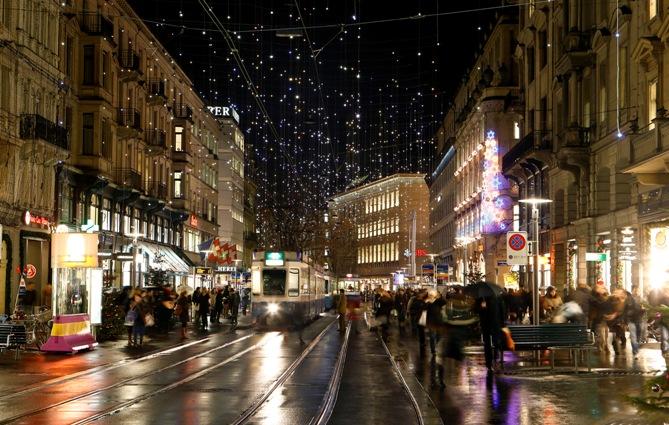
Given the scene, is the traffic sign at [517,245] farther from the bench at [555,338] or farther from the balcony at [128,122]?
the balcony at [128,122]

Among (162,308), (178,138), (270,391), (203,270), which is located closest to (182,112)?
(178,138)

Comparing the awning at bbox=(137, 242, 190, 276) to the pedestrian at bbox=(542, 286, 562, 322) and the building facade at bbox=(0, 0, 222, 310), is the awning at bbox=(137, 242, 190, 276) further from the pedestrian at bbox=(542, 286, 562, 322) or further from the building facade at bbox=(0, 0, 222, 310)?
the pedestrian at bbox=(542, 286, 562, 322)

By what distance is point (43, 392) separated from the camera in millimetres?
17484

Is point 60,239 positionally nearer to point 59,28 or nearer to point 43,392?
point 43,392

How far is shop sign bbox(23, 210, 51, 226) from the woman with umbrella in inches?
964

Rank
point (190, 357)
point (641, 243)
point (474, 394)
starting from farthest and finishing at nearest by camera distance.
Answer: point (641, 243) < point (190, 357) < point (474, 394)

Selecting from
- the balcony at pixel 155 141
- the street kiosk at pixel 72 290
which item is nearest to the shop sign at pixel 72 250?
the street kiosk at pixel 72 290

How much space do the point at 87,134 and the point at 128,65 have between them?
7.29 metres

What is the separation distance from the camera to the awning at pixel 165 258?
60622mm

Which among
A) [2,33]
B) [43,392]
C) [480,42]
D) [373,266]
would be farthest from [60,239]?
[373,266]

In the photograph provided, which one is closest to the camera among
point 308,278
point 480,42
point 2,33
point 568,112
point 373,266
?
point 2,33

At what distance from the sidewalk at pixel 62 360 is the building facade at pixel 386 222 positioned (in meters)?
83.4

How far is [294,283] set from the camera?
45062mm

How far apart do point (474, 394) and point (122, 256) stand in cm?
2514
